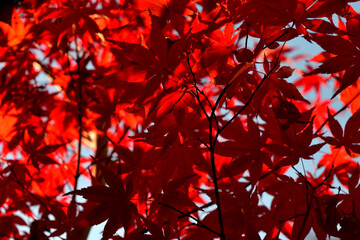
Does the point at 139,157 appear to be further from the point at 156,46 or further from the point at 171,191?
the point at 156,46

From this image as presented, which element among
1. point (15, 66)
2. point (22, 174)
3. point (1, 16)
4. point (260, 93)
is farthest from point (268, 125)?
point (1, 16)

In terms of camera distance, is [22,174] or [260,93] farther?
[22,174]

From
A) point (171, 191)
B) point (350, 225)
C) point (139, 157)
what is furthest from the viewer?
point (139, 157)

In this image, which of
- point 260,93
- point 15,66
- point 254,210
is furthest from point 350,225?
point 15,66

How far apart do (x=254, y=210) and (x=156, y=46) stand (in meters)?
0.38

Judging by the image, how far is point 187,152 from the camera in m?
0.74

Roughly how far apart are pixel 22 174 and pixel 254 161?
687 mm

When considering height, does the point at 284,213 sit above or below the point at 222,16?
below

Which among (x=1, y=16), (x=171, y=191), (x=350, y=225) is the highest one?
(x=1, y=16)

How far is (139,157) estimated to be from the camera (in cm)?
84

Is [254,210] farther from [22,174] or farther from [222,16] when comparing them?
[22,174]

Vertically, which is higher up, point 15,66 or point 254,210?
point 15,66

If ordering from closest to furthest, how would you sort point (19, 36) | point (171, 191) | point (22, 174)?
1. point (171, 191)
2. point (22, 174)
3. point (19, 36)

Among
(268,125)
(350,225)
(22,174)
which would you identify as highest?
(22,174)
